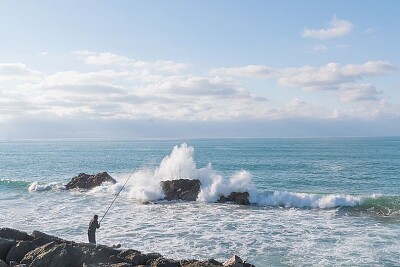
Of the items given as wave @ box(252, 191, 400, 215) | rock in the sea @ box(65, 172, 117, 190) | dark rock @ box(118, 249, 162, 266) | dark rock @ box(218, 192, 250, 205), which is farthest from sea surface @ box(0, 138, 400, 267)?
dark rock @ box(118, 249, 162, 266)

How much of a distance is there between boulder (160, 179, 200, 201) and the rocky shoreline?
15.1m

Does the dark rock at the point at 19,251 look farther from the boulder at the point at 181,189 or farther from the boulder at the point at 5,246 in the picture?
the boulder at the point at 181,189

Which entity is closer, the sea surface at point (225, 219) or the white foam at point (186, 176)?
the sea surface at point (225, 219)

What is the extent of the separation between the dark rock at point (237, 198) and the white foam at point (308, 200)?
91 cm

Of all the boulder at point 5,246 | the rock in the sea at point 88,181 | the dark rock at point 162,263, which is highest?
the boulder at point 5,246

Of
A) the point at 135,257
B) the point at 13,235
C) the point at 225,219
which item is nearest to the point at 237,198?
the point at 225,219

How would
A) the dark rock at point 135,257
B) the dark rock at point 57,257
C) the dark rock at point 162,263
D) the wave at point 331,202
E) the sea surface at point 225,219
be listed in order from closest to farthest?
1. the dark rock at point 57,257
2. the dark rock at point 162,263
3. the dark rock at point 135,257
4. the sea surface at point 225,219
5. the wave at point 331,202

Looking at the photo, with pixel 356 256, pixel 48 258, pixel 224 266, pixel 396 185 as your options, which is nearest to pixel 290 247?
pixel 356 256

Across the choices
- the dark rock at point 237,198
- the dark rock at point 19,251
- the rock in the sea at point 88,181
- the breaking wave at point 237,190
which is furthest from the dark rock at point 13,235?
the rock in the sea at point 88,181

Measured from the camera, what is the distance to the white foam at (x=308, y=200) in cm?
2480

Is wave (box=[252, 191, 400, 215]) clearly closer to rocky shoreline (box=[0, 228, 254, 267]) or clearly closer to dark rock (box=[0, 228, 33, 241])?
rocky shoreline (box=[0, 228, 254, 267])

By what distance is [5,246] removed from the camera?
11.1m

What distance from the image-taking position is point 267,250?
48.1 feet

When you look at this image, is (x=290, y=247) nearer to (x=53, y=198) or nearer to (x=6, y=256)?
(x=6, y=256)
